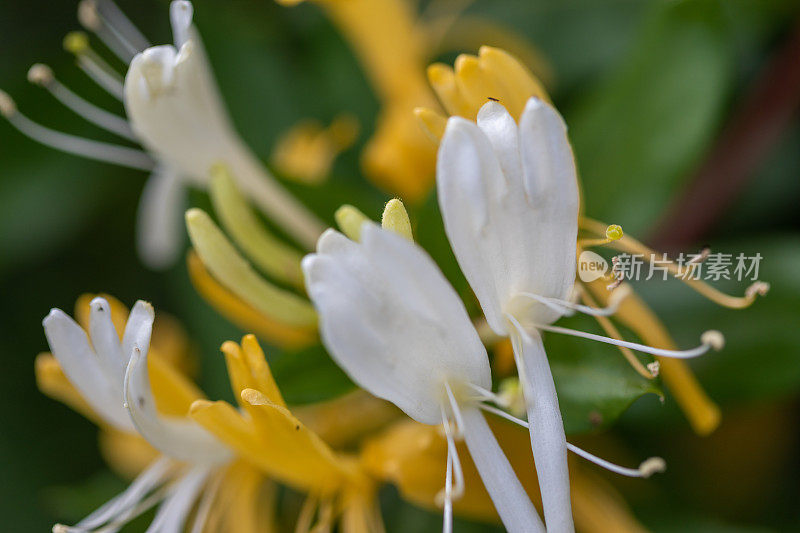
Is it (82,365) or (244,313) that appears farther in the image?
(244,313)

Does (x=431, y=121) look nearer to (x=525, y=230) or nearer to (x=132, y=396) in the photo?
(x=525, y=230)

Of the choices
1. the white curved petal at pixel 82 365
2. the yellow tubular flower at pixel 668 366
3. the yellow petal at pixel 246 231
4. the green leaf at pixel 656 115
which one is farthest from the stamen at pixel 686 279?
the white curved petal at pixel 82 365

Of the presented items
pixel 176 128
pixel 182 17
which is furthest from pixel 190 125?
pixel 182 17

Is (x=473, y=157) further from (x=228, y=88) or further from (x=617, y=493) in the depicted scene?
(x=228, y=88)

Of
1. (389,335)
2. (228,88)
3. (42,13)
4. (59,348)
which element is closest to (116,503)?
(59,348)

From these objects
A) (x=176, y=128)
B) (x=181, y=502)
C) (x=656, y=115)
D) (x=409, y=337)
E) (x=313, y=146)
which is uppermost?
(x=656, y=115)

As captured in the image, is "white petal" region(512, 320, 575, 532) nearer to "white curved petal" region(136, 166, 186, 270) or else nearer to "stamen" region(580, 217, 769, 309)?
"stamen" region(580, 217, 769, 309)
